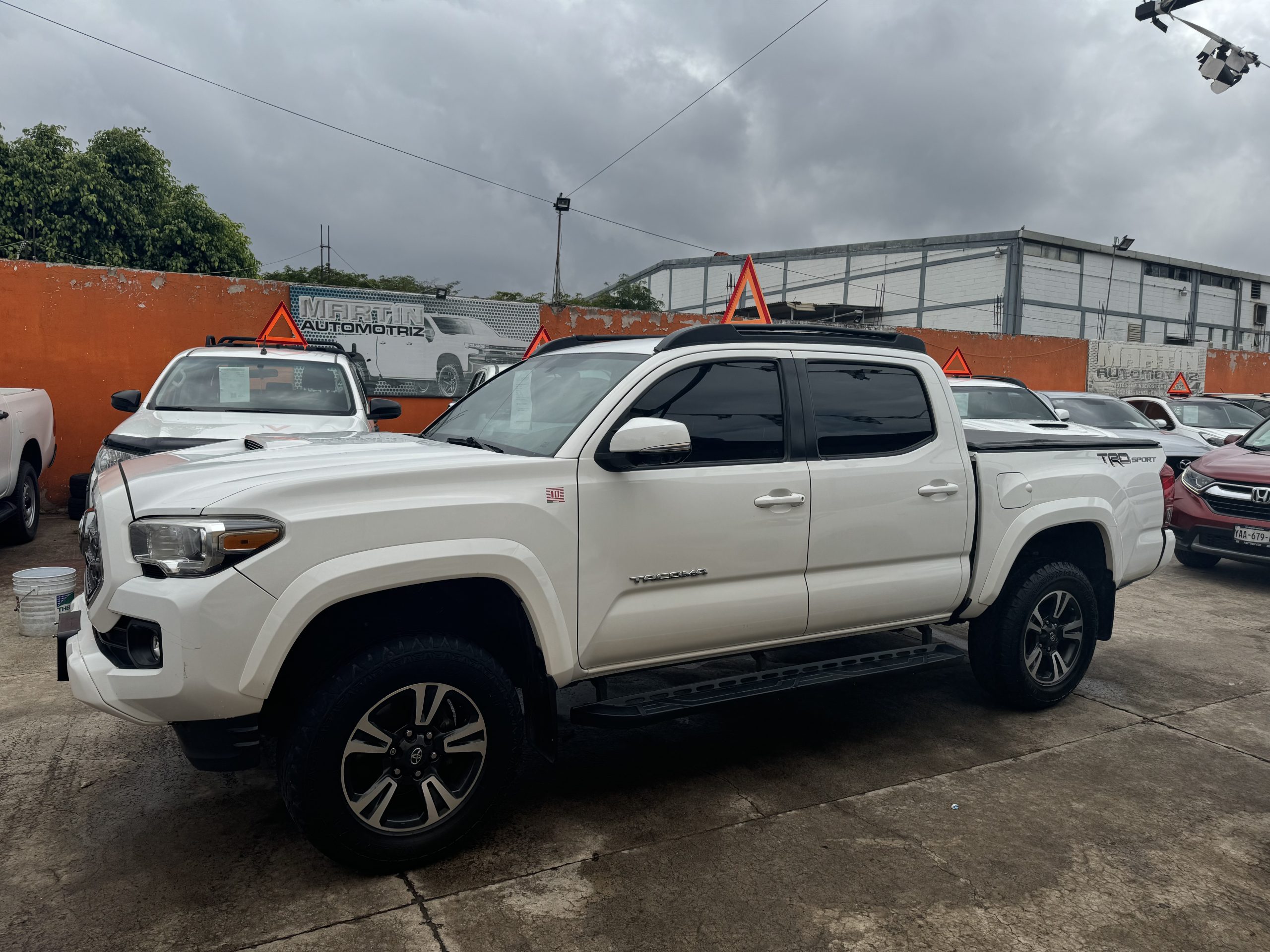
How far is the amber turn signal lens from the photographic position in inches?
106

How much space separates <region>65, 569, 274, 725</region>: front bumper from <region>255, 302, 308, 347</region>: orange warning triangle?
8.27 meters

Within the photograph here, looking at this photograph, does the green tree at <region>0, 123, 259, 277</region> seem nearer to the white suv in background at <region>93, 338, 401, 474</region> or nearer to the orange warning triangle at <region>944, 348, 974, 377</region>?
the white suv in background at <region>93, 338, 401, 474</region>

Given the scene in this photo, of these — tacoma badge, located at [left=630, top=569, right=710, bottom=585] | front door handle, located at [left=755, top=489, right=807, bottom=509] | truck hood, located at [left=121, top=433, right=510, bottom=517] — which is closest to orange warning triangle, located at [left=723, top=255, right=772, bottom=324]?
front door handle, located at [left=755, top=489, right=807, bottom=509]

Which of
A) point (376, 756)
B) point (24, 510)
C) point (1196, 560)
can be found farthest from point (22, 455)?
point (1196, 560)

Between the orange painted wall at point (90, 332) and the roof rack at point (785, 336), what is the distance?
9.17 meters

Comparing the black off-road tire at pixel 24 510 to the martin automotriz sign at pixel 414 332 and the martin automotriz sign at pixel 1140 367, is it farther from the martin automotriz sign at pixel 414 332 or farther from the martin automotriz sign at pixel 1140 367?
the martin automotriz sign at pixel 1140 367

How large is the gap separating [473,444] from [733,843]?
1833 millimetres

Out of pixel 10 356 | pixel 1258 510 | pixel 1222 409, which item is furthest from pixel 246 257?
pixel 1258 510

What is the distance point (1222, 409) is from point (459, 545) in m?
14.7

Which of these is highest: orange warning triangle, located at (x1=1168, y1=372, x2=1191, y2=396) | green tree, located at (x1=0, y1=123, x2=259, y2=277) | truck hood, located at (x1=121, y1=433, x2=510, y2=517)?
green tree, located at (x1=0, y1=123, x2=259, y2=277)

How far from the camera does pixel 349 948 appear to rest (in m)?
2.66

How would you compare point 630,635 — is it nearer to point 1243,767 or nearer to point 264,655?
point 264,655

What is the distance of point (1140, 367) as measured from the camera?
21562mm

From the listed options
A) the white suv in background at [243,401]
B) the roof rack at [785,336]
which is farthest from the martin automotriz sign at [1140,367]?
the roof rack at [785,336]
